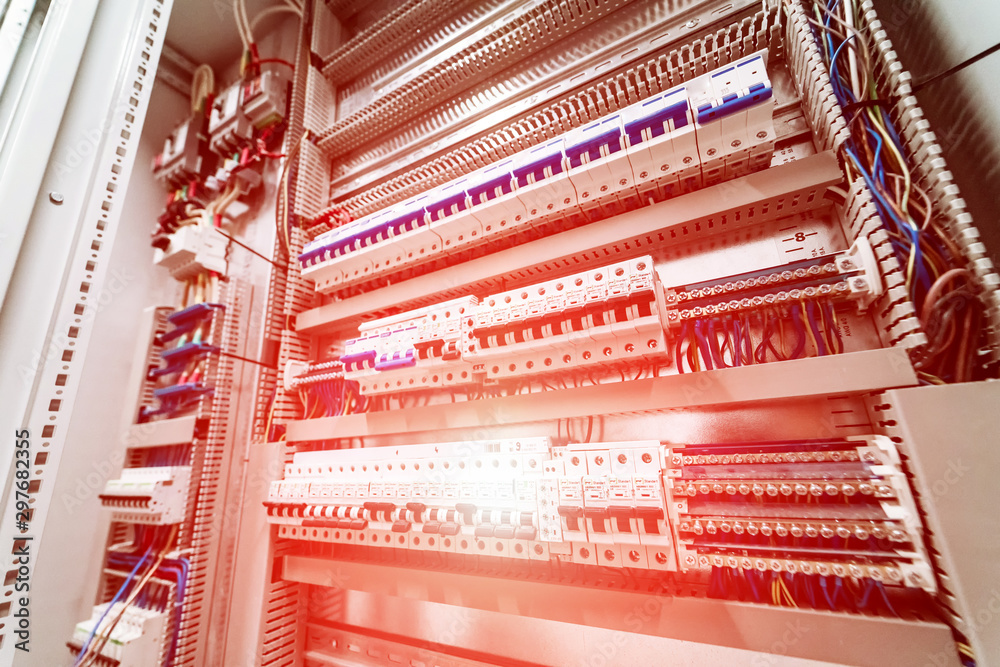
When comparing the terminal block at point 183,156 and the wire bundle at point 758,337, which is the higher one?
the terminal block at point 183,156

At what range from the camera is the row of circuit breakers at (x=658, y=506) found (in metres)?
0.86

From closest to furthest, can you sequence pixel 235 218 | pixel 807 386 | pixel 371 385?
pixel 807 386
pixel 371 385
pixel 235 218

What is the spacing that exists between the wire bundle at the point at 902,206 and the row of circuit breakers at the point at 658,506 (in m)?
0.24

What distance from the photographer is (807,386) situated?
0.95 meters

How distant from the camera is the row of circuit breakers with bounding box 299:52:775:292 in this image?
1128 mm

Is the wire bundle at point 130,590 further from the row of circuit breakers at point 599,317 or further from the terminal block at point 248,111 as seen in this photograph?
the terminal block at point 248,111

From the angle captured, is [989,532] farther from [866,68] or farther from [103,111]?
[103,111]

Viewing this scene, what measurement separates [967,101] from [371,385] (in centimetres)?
185

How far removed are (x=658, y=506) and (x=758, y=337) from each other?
1.95 feet

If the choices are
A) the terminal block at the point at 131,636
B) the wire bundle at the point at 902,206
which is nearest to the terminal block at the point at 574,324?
the wire bundle at the point at 902,206

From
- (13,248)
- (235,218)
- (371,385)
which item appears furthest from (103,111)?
(235,218)

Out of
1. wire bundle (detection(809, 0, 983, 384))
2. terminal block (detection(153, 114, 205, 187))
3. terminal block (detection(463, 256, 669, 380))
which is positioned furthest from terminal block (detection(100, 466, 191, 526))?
wire bundle (detection(809, 0, 983, 384))

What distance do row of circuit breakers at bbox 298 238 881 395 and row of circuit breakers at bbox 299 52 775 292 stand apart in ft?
1.03

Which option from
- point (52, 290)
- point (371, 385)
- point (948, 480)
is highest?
point (52, 290)
